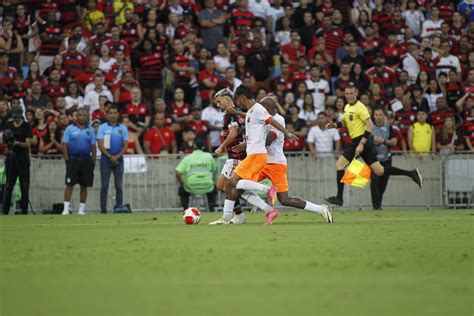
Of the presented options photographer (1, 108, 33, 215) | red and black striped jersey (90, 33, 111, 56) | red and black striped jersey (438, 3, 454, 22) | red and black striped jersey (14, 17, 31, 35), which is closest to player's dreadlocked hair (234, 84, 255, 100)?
photographer (1, 108, 33, 215)

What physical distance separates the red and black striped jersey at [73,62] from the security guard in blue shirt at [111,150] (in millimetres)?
3318

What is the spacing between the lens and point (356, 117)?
21.6m

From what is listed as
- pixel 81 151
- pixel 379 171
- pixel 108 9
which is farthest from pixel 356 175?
pixel 108 9

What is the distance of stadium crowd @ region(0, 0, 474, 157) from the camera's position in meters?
26.0

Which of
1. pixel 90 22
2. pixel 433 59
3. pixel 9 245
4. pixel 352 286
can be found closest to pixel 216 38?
pixel 90 22

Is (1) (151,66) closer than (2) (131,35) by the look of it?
Yes

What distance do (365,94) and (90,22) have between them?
8.06m

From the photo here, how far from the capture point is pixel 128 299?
23.9 feet

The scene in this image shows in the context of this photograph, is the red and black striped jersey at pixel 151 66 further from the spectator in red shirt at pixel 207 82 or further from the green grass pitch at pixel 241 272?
the green grass pitch at pixel 241 272

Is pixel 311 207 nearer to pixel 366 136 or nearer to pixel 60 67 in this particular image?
pixel 366 136

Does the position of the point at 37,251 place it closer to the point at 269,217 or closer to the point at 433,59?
the point at 269,217

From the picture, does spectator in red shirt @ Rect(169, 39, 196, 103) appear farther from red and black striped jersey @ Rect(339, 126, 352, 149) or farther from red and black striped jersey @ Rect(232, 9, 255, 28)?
red and black striped jersey @ Rect(339, 126, 352, 149)

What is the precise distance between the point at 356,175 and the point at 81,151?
666 cm

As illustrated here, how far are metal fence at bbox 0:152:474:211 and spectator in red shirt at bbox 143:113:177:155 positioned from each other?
20.3 inches
